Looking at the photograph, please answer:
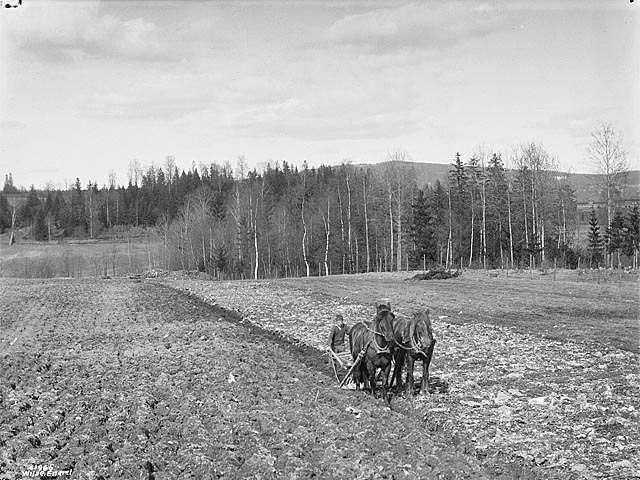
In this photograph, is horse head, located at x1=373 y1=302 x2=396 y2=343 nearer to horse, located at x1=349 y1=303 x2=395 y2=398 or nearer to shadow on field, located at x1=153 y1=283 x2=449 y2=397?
horse, located at x1=349 y1=303 x2=395 y2=398

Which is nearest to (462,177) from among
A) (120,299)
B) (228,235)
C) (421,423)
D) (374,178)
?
(374,178)

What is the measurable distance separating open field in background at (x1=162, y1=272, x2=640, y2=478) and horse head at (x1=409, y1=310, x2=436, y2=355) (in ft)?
3.86

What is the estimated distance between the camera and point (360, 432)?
39.7 feet

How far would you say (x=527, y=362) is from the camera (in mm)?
17734

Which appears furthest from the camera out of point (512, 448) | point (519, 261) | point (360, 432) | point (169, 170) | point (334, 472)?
point (169, 170)

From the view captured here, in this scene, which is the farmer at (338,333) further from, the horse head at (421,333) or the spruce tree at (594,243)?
the spruce tree at (594,243)

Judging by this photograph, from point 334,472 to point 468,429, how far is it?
11.3ft

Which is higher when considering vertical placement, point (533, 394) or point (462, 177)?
point (462, 177)

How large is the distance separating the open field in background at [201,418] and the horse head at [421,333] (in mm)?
1556

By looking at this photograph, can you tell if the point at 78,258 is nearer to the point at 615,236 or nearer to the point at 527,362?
the point at 615,236

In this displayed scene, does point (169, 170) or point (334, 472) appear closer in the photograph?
point (334, 472)

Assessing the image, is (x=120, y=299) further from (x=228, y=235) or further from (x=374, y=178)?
(x=374, y=178)

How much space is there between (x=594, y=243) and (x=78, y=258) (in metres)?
61.8

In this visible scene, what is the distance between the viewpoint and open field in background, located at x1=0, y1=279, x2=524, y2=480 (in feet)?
34.2
